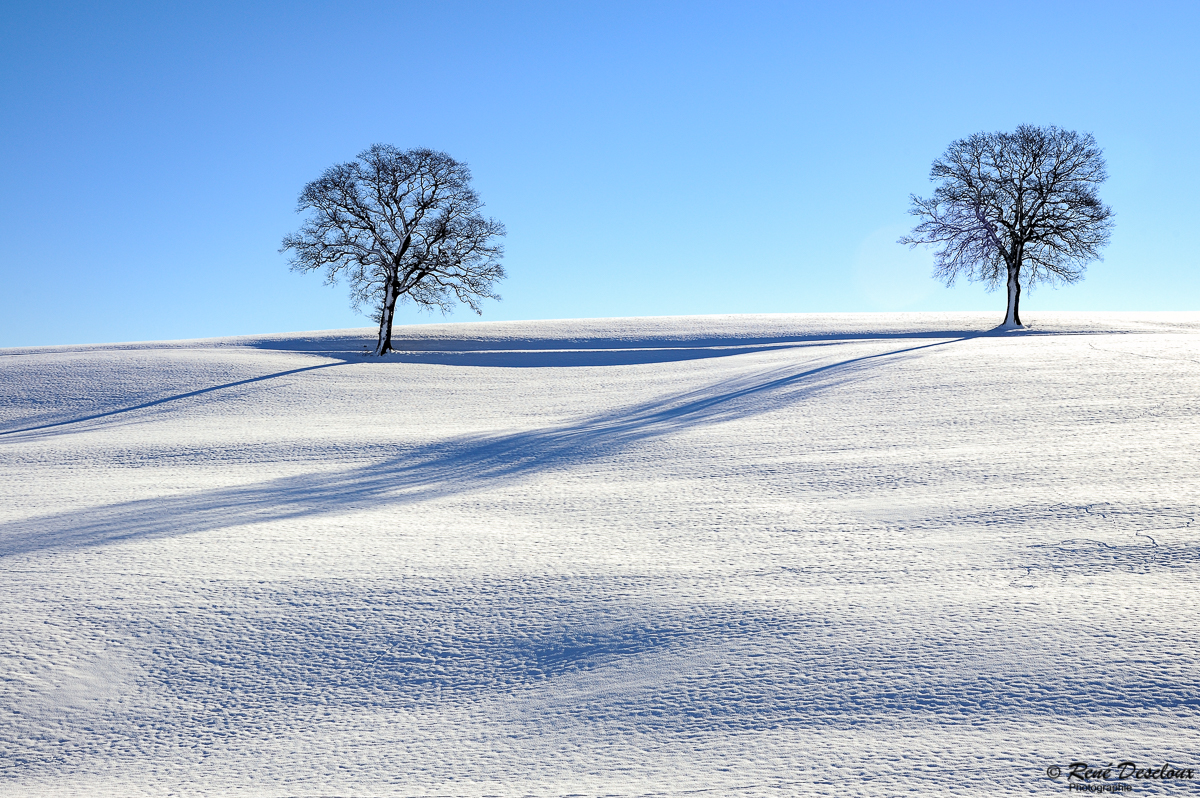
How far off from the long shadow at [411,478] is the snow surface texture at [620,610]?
7 cm

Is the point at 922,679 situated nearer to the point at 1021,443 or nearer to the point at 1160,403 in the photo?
the point at 1021,443

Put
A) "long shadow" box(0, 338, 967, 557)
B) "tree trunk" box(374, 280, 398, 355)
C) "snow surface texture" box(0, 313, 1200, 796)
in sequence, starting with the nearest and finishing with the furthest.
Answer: "snow surface texture" box(0, 313, 1200, 796)
"long shadow" box(0, 338, 967, 557)
"tree trunk" box(374, 280, 398, 355)

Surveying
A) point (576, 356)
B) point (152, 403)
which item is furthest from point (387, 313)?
point (152, 403)

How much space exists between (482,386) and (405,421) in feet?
15.0

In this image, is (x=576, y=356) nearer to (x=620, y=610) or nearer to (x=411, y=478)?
(x=411, y=478)

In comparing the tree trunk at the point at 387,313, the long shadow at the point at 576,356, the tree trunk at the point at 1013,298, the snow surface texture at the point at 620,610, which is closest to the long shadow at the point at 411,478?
the snow surface texture at the point at 620,610

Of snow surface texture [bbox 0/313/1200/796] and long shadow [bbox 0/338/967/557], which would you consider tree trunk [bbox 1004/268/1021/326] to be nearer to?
long shadow [bbox 0/338/967/557]

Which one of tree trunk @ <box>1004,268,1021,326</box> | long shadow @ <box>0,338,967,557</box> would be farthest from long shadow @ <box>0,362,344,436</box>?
tree trunk @ <box>1004,268,1021,326</box>

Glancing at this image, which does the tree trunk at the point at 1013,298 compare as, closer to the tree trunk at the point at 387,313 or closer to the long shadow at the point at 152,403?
the tree trunk at the point at 387,313

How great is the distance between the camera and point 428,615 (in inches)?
167

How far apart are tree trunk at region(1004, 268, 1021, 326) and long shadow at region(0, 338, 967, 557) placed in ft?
64.2

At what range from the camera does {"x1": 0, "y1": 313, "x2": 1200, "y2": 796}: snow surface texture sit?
2887mm

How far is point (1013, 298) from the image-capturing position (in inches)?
1165

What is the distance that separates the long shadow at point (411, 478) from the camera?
20.0 feet
